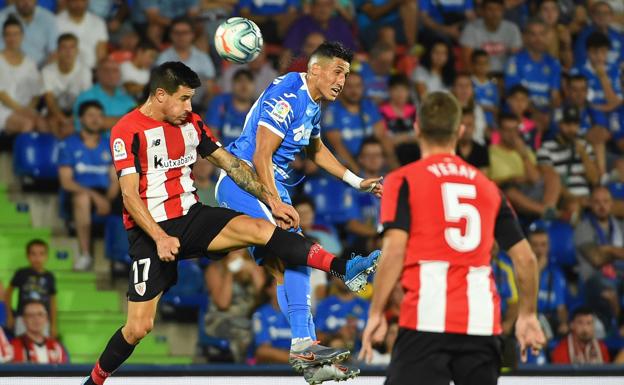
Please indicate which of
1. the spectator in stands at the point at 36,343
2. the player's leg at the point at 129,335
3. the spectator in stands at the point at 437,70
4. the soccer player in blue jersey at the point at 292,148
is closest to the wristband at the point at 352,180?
the soccer player in blue jersey at the point at 292,148

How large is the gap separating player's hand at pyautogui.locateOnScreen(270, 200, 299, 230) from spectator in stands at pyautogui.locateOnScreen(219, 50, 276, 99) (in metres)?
4.50

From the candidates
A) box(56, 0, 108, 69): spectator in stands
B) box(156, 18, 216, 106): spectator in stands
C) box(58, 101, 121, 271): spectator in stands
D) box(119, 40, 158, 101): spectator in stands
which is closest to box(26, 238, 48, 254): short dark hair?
box(58, 101, 121, 271): spectator in stands

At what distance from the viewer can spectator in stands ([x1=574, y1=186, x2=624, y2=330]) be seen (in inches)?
396

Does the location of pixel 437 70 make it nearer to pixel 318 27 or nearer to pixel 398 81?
pixel 398 81

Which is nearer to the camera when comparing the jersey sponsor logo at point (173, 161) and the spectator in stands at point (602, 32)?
the jersey sponsor logo at point (173, 161)

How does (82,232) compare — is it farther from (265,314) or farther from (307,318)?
(307,318)

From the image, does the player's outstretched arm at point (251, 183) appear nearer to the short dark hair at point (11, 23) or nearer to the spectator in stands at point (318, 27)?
the spectator in stands at point (318, 27)

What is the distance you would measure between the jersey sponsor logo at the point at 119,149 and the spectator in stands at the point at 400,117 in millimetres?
4390

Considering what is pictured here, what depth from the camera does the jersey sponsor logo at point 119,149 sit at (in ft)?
21.1

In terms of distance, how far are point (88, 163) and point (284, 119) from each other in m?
3.98

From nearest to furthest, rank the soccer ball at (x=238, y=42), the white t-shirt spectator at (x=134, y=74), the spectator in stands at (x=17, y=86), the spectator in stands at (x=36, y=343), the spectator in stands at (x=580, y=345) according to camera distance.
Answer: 1. the soccer ball at (x=238, y=42)
2. the spectator in stands at (x=36, y=343)
3. the spectator in stands at (x=580, y=345)
4. the spectator in stands at (x=17, y=86)
5. the white t-shirt spectator at (x=134, y=74)

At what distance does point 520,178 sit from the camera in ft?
34.9

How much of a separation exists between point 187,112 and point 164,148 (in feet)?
0.78

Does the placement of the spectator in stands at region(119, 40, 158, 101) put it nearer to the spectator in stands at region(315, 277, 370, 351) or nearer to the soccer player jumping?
the spectator in stands at region(315, 277, 370, 351)
